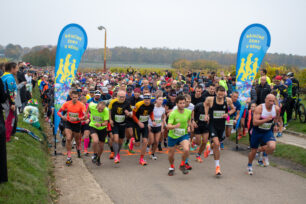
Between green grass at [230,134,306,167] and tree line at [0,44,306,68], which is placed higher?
tree line at [0,44,306,68]

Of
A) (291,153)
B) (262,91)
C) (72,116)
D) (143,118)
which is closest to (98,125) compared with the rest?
(72,116)

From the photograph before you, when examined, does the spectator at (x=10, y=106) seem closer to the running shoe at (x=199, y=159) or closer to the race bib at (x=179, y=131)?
the race bib at (x=179, y=131)

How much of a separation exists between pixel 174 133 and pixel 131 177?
148cm

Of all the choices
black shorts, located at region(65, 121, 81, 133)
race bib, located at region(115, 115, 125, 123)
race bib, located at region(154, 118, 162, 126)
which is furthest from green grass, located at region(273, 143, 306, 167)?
black shorts, located at region(65, 121, 81, 133)

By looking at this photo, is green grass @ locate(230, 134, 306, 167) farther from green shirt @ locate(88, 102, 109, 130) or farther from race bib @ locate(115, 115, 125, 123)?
green shirt @ locate(88, 102, 109, 130)

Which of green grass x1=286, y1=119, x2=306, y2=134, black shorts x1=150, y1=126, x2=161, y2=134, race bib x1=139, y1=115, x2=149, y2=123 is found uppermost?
A: race bib x1=139, y1=115, x2=149, y2=123

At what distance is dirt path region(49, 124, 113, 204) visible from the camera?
18.2 ft

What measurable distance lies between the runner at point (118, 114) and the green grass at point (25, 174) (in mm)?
1880

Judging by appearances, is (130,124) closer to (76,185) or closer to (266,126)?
(76,185)

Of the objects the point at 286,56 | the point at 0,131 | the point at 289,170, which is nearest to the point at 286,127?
the point at 289,170

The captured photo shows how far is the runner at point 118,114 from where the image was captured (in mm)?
7801

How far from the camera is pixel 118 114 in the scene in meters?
7.82

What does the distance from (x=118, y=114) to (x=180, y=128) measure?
186 cm

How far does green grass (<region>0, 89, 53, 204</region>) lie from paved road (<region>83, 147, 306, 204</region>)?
123cm
